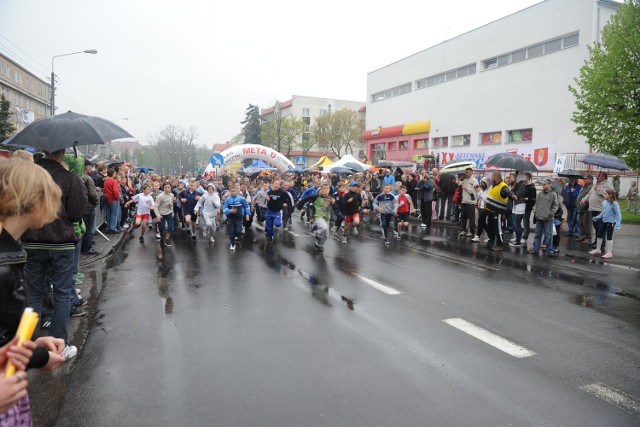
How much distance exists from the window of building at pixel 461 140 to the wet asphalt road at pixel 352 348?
30460 mm

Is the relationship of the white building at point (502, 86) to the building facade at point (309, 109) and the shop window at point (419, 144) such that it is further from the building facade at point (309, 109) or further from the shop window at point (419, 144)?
the building facade at point (309, 109)

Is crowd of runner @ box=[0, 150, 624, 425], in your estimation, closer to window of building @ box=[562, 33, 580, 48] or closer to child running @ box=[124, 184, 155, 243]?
child running @ box=[124, 184, 155, 243]

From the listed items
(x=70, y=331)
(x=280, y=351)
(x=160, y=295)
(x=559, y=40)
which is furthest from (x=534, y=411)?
Answer: (x=559, y=40)

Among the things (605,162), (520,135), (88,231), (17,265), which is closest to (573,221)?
(605,162)

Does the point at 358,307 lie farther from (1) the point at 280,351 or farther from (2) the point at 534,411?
(2) the point at 534,411

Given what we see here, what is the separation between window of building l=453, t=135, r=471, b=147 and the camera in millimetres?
38000

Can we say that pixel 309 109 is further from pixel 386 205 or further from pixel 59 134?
pixel 59 134

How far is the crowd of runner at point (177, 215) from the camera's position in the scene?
1.84 metres

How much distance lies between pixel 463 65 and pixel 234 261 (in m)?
34.5

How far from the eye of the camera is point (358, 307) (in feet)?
20.6

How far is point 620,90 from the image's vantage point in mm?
18344

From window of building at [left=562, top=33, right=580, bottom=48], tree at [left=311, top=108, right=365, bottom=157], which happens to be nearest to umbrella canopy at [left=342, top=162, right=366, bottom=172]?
window of building at [left=562, top=33, right=580, bottom=48]

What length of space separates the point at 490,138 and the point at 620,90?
17282mm

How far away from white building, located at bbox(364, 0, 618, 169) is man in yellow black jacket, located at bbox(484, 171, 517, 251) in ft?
63.9
